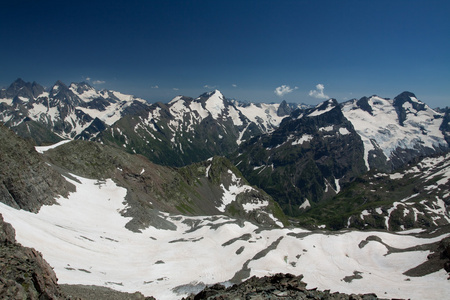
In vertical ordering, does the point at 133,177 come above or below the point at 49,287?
above

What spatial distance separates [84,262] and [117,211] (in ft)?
147

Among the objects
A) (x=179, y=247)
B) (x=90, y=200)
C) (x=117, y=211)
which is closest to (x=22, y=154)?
(x=90, y=200)

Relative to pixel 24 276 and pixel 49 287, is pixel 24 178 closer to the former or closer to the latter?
pixel 24 276

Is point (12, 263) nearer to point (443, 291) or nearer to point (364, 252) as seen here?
point (443, 291)

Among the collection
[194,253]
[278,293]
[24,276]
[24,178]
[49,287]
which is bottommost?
[194,253]

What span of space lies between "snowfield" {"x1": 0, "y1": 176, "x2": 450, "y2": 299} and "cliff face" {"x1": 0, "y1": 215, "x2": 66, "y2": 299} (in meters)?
15.3

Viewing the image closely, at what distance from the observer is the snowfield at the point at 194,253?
165ft

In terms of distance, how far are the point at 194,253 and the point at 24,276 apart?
2286 inches

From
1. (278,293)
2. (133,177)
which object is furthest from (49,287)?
(133,177)

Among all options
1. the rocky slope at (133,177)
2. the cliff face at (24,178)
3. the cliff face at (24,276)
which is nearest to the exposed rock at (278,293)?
the cliff face at (24,276)

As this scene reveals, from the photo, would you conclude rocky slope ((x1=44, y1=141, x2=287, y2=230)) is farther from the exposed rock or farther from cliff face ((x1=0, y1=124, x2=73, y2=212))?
the exposed rock

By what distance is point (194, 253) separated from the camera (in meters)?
76.2

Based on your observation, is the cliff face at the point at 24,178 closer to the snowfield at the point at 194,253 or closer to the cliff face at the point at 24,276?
the snowfield at the point at 194,253

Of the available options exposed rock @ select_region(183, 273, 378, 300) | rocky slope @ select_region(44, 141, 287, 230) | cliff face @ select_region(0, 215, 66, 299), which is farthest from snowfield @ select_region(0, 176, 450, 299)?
exposed rock @ select_region(183, 273, 378, 300)
